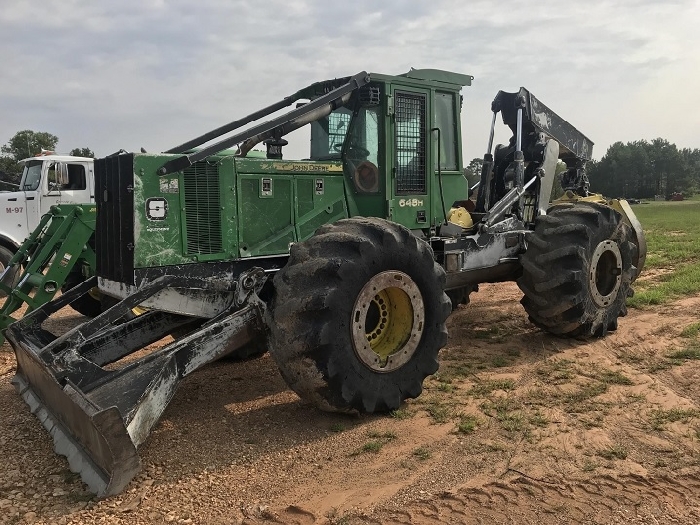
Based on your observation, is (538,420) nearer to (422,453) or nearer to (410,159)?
(422,453)

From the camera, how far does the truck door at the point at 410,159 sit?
6.38m

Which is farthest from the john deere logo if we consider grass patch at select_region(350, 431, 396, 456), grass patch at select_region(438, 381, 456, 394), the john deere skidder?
grass patch at select_region(438, 381, 456, 394)

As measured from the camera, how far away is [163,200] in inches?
209

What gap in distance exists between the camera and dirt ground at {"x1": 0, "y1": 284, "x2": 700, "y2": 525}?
3643 millimetres

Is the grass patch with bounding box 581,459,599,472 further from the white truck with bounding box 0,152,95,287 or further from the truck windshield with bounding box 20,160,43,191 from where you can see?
the truck windshield with bounding box 20,160,43,191

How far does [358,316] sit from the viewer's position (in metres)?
4.92

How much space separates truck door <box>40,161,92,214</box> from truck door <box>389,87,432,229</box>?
897cm

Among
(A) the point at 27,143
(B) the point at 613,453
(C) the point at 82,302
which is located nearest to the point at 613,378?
(B) the point at 613,453

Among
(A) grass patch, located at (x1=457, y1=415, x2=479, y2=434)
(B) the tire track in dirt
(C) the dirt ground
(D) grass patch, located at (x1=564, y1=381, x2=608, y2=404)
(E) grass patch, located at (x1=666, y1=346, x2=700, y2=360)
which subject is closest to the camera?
(B) the tire track in dirt

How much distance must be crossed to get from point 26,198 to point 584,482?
12.6 meters

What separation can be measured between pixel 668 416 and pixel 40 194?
40.7 ft

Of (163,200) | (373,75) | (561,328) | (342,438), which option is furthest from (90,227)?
(561,328)

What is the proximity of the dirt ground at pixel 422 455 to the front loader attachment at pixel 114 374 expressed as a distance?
184 millimetres

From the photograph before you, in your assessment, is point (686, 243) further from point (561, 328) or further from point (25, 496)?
point (25, 496)
